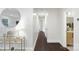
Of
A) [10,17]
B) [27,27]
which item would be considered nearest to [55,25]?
[27,27]

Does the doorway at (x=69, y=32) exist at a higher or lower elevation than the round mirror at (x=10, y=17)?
lower

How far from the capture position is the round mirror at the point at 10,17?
133 centimetres

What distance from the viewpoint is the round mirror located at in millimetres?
1329

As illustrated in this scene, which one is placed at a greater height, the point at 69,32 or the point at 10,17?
the point at 10,17

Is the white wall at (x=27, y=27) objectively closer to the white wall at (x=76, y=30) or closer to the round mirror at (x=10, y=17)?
the round mirror at (x=10, y=17)

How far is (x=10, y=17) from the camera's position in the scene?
136cm

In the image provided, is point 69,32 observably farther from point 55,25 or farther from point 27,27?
point 27,27

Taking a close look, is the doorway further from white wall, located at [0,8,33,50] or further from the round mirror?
the round mirror

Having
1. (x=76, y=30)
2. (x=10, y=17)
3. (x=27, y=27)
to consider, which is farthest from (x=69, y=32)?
(x=10, y=17)

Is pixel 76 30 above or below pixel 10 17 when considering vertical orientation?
below

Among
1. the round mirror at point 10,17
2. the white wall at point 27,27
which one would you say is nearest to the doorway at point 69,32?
the white wall at point 27,27

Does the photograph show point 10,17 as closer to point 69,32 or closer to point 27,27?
point 27,27
